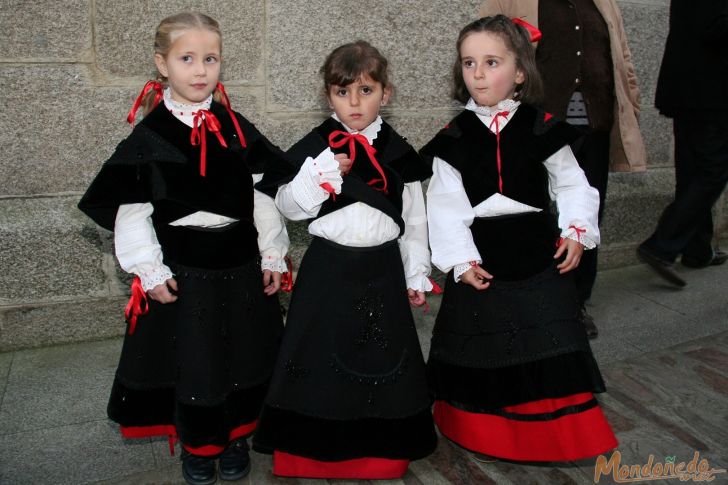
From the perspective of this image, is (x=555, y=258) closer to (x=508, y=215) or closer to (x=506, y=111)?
(x=508, y=215)

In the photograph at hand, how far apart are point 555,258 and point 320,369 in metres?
1.03

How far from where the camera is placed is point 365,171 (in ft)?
9.36

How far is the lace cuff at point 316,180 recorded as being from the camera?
266 centimetres

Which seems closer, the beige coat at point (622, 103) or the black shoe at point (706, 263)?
the beige coat at point (622, 103)

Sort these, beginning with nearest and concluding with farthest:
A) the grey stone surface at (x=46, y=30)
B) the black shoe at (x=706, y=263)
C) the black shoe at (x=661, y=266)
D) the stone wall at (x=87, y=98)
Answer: the grey stone surface at (x=46, y=30)
the stone wall at (x=87, y=98)
the black shoe at (x=661, y=266)
the black shoe at (x=706, y=263)

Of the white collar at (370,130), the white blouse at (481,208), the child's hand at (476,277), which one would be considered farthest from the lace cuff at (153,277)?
the child's hand at (476,277)

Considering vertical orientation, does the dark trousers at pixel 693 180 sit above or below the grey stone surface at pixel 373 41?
below

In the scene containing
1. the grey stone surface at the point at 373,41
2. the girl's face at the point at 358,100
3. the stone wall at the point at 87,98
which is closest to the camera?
the girl's face at the point at 358,100

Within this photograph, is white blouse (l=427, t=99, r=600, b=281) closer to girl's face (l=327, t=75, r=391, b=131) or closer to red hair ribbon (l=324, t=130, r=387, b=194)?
red hair ribbon (l=324, t=130, r=387, b=194)

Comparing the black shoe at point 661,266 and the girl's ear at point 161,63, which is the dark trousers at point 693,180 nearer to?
the black shoe at point 661,266

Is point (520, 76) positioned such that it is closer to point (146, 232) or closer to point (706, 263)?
point (146, 232)

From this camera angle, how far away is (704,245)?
5.61 metres

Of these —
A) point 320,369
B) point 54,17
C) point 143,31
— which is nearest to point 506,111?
point 320,369

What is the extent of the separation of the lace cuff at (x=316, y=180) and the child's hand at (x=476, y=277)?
65 cm
